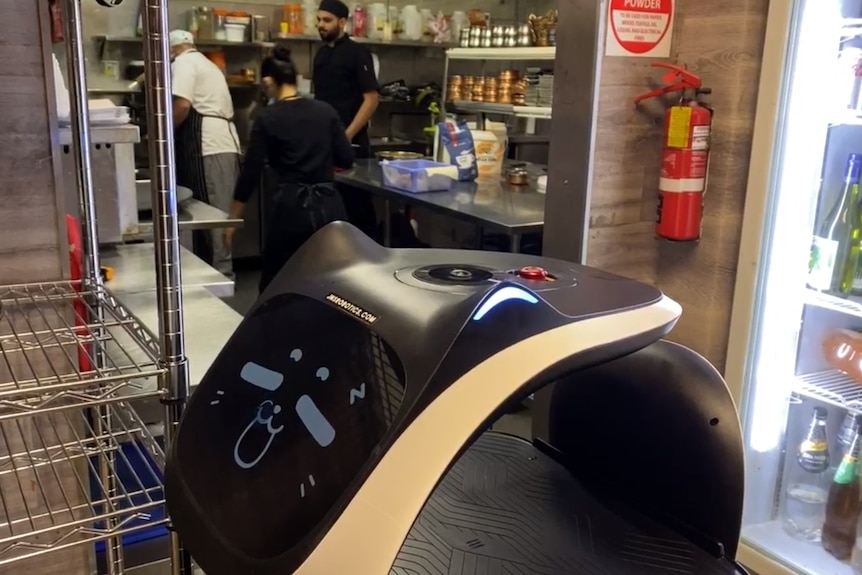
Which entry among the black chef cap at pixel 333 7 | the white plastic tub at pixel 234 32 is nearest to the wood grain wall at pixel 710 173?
the black chef cap at pixel 333 7

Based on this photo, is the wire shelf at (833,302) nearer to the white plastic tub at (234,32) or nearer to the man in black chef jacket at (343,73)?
the man in black chef jacket at (343,73)

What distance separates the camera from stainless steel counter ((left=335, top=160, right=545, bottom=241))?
9.20ft

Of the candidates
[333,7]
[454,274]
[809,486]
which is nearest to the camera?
[454,274]

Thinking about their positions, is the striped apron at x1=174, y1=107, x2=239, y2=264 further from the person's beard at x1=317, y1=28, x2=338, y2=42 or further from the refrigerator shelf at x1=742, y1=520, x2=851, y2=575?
the refrigerator shelf at x1=742, y1=520, x2=851, y2=575

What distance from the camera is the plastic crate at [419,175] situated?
340cm

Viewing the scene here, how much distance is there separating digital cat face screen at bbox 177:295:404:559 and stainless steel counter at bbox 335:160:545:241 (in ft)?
5.91

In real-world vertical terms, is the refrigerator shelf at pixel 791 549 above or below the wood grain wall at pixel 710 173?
below

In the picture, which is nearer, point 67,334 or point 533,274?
point 533,274

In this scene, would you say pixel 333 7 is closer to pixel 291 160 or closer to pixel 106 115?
pixel 291 160

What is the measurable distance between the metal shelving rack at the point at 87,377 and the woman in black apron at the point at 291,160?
1995mm

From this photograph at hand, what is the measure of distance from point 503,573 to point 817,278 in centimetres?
148

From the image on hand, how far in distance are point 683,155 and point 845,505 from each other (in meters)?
0.95

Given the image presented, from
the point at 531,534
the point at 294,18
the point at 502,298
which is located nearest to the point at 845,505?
the point at 531,534

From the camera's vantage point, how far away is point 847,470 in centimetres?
205
